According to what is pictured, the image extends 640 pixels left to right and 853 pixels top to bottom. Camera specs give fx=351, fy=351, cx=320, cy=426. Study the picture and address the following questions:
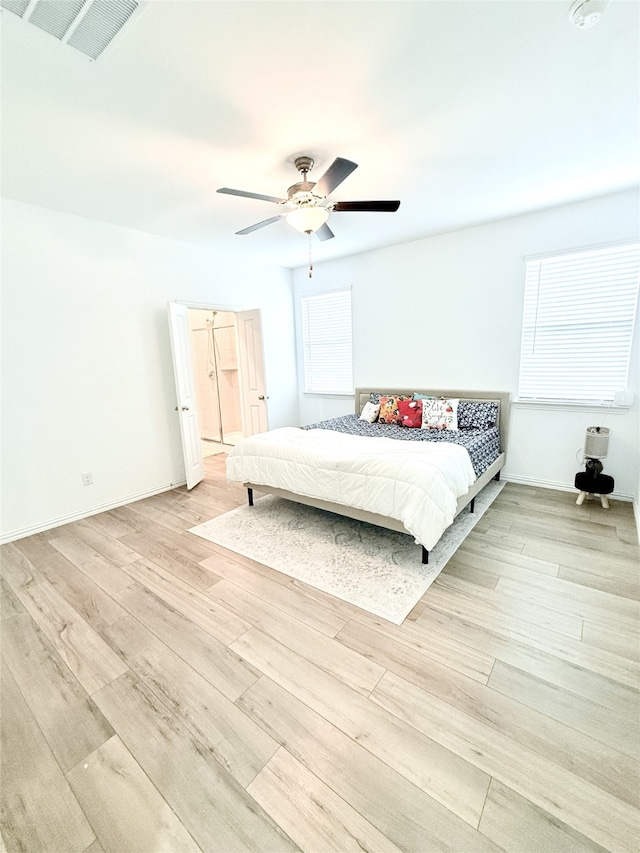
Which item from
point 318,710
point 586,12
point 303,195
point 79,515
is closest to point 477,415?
point 303,195

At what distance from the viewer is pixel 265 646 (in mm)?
1854

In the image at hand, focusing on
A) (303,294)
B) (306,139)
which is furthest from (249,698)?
(303,294)

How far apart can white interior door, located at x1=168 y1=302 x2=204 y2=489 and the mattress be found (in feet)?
4.97

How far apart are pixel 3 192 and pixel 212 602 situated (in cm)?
358

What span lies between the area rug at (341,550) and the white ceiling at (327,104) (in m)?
2.82

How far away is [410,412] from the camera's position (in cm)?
416

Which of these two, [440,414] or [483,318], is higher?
[483,318]

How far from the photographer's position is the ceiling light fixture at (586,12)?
1.40 meters

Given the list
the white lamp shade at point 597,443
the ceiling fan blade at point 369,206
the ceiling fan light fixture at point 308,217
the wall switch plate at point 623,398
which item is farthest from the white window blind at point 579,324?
the ceiling fan light fixture at point 308,217

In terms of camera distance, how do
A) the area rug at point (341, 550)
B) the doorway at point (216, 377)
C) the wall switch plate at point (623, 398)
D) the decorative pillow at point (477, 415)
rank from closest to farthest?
the area rug at point (341, 550) < the wall switch plate at point (623, 398) < the decorative pillow at point (477, 415) < the doorway at point (216, 377)

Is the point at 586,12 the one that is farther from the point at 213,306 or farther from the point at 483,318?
the point at 213,306

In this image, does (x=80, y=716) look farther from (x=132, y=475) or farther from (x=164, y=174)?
(x=164, y=174)

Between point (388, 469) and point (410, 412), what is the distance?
1.83 meters

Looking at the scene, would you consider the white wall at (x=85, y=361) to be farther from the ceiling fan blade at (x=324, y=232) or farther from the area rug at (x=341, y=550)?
the ceiling fan blade at (x=324, y=232)
